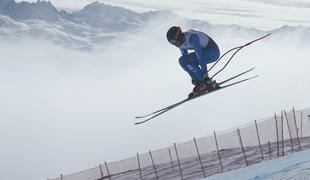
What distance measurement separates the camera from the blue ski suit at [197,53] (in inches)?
595

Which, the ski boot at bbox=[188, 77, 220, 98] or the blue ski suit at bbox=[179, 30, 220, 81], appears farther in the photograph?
the ski boot at bbox=[188, 77, 220, 98]

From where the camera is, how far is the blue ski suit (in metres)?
15.1

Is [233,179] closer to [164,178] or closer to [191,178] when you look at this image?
[191,178]

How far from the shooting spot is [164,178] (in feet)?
258

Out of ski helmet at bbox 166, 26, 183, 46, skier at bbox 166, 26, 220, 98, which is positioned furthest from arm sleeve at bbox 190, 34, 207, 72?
ski helmet at bbox 166, 26, 183, 46

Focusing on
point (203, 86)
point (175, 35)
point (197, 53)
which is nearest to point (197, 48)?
point (197, 53)

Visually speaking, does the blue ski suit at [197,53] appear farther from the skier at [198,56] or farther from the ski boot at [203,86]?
the ski boot at [203,86]

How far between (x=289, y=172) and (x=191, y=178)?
145 feet

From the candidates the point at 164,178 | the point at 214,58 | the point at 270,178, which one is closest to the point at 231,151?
the point at 164,178

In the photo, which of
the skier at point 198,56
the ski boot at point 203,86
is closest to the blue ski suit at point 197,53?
the skier at point 198,56

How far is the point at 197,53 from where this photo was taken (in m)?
15.2

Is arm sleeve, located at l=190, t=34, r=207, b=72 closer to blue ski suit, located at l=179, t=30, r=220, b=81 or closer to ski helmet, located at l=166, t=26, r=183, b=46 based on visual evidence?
blue ski suit, located at l=179, t=30, r=220, b=81

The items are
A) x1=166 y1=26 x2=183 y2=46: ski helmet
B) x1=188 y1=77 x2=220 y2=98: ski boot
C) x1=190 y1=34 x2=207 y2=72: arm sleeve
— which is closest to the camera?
x1=166 y1=26 x2=183 y2=46: ski helmet

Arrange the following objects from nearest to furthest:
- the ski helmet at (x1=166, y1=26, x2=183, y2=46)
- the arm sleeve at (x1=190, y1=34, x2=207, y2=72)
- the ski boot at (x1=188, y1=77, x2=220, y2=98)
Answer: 1. the ski helmet at (x1=166, y1=26, x2=183, y2=46)
2. the arm sleeve at (x1=190, y1=34, x2=207, y2=72)
3. the ski boot at (x1=188, y1=77, x2=220, y2=98)
